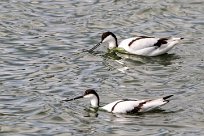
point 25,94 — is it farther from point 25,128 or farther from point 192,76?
point 192,76

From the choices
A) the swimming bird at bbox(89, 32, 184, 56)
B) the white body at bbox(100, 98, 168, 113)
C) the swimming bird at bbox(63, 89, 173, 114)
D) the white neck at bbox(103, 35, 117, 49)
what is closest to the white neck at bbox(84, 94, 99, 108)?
the swimming bird at bbox(63, 89, 173, 114)

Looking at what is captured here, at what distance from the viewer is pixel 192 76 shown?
21.4 meters

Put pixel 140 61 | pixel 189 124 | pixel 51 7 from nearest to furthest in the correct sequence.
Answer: pixel 189 124 < pixel 140 61 < pixel 51 7

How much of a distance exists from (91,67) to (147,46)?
2.28 meters

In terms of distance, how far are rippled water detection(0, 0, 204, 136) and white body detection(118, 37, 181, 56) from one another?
0.21 meters

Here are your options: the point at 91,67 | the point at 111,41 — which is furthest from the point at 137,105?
the point at 111,41

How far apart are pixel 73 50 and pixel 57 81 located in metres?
3.34

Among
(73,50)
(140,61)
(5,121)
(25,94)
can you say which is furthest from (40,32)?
(5,121)

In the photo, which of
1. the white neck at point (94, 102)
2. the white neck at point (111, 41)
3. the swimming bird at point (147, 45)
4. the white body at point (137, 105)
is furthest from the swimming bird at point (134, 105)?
the white neck at point (111, 41)

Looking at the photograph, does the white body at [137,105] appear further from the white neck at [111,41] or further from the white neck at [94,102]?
the white neck at [111,41]

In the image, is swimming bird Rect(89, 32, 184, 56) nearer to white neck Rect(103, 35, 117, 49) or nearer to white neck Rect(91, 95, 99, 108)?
white neck Rect(103, 35, 117, 49)

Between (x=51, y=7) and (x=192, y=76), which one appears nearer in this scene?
(x=192, y=76)

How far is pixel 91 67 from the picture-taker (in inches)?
896

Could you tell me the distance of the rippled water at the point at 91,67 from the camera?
17953 millimetres
